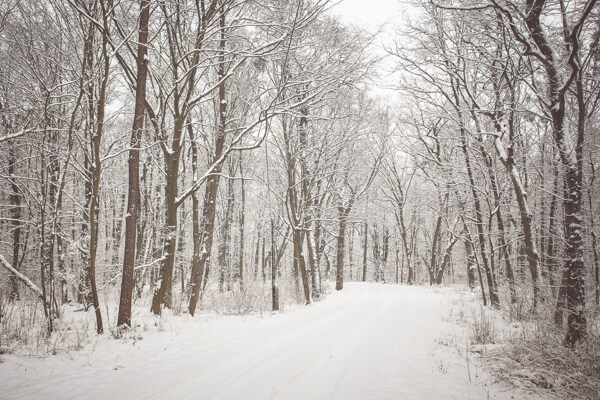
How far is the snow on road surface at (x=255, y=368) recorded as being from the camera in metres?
3.28

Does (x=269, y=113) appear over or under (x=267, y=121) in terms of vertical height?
over

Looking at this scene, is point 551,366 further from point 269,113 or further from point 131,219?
point 269,113

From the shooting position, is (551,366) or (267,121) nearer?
(551,366)

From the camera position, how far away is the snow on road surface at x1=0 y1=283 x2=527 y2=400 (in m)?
3.28

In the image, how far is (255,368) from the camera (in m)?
3.97

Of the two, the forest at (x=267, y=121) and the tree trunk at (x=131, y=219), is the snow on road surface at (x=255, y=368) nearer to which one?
the tree trunk at (x=131, y=219)

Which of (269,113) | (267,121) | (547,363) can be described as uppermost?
(269,113)

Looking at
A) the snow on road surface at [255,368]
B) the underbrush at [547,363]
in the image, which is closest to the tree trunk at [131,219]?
the snow on road surface at [255,368]

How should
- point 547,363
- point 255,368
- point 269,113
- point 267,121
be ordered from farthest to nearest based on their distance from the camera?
point 269,113
point 267,121
point 547,363
point 255,368

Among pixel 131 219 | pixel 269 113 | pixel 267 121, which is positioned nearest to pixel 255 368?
pixel 131 219

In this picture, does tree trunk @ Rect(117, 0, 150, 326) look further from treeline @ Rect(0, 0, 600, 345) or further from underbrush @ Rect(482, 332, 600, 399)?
underbrush @ Rect(482, 332, 600, 399)

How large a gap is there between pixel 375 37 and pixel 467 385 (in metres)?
10.3

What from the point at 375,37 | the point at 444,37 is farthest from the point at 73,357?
the point at 444,37

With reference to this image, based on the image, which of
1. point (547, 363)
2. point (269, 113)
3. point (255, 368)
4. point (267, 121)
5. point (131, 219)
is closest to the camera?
point (255, 368)
